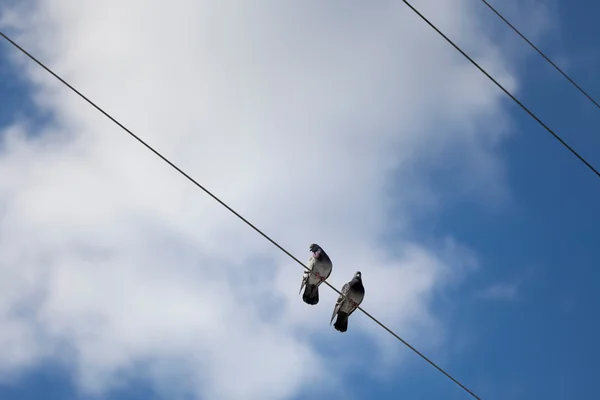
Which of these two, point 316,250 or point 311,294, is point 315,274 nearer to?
point 311,294

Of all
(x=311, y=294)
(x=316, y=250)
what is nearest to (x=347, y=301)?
(x=311, y=294)

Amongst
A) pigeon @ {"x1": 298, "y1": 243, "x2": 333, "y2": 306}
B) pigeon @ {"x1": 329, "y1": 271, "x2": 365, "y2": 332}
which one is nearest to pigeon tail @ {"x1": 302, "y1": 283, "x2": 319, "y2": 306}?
pigeon @ {"x1": 298, "y1": 243, "x2": 333, "y2": 306}

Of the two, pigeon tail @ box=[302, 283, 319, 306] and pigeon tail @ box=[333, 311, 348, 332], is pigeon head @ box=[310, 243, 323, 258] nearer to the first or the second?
pigeon tail @ box=[302, 283, 319, 306]

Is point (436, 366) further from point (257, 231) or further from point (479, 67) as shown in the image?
point (479, 67)

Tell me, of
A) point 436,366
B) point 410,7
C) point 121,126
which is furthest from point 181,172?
point 436,366

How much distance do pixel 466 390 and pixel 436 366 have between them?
1.82 feet

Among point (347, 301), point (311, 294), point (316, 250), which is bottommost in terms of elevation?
point (311, 294)

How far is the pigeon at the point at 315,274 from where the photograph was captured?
14.3 meters

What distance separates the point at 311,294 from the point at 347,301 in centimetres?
68

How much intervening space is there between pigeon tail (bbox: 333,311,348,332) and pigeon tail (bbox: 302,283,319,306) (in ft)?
1.66

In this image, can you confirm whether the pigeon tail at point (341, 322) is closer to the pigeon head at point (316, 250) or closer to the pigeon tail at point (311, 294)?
the pigeon tail at point (311, 294)

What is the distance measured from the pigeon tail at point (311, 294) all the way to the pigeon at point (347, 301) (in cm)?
40

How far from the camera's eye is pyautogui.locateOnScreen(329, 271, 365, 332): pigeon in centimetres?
1416

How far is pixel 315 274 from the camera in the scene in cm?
1430
